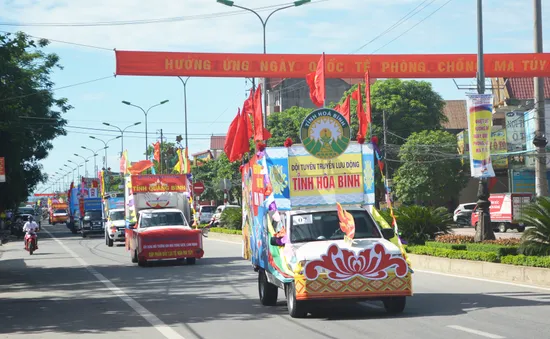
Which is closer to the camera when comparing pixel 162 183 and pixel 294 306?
pixel 294 306

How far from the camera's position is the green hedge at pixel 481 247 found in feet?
64.1

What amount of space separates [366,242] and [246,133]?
5905 mm

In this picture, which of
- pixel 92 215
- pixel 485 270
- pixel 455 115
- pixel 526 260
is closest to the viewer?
pixel 526 260

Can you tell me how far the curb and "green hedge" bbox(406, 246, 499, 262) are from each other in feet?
0.49

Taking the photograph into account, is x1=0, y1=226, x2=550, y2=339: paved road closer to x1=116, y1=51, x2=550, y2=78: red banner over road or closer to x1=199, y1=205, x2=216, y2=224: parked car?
x1=116, y1=51, x2=550, y2=78: red banner over road

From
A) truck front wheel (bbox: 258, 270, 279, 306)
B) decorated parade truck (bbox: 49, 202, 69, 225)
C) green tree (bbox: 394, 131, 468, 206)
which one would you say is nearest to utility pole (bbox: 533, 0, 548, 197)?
truck front wheel (bbox: 258, 270, 279, 306)

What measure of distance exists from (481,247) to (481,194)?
2239 mm

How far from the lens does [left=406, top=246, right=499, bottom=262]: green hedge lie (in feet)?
64.4

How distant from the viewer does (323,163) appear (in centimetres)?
1435

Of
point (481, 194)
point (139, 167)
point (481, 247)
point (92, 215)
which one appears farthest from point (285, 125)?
point (481, 247)

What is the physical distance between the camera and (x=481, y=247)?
2156 cm

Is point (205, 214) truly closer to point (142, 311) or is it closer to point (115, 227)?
point (115, 227)

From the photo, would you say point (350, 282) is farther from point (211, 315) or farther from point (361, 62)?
point (361, 62)

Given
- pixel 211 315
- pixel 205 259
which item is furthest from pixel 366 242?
pixel 205 259
